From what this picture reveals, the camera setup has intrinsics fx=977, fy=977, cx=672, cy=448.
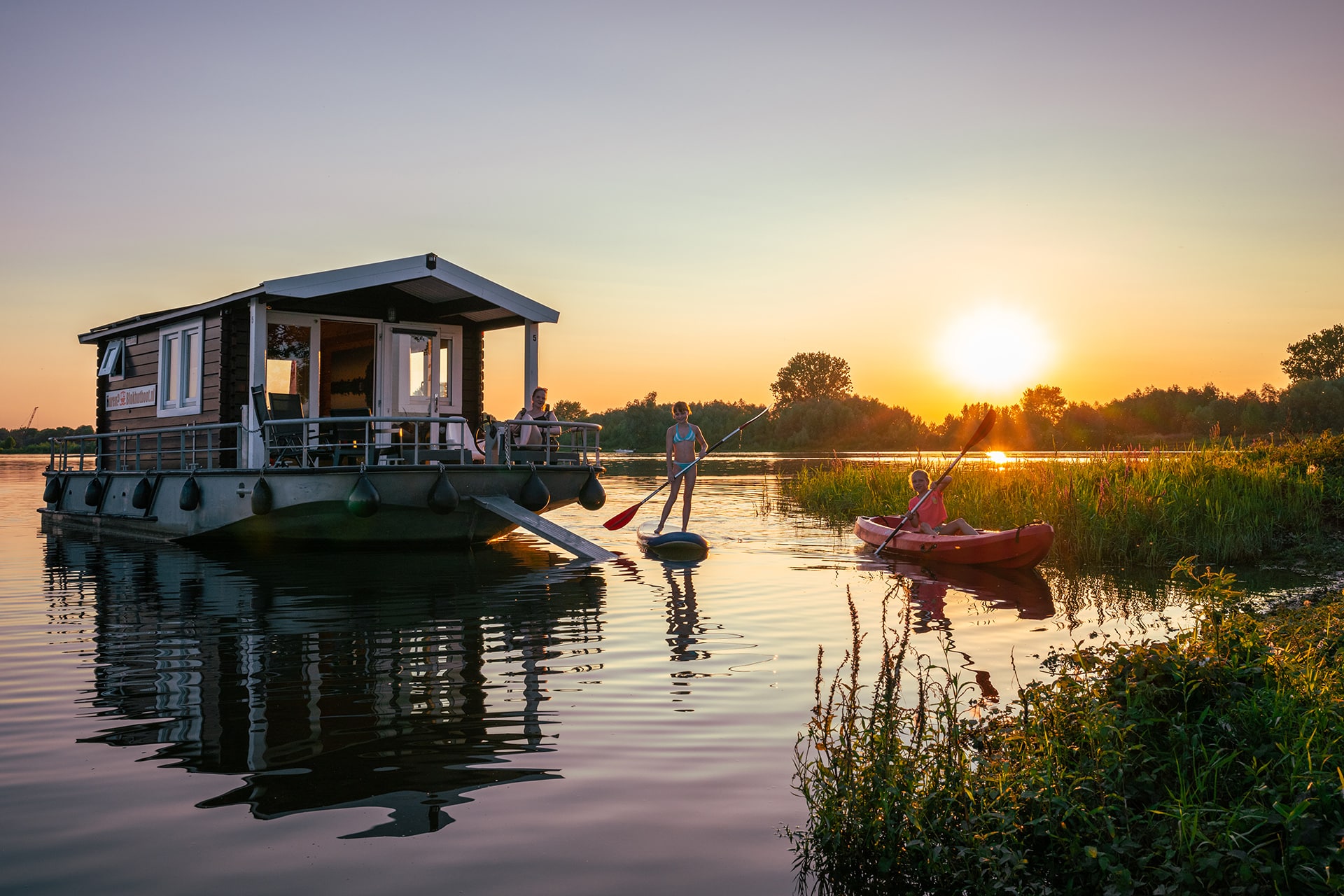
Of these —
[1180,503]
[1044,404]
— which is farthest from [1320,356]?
[1180,503]

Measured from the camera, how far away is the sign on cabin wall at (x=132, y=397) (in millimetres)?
18469

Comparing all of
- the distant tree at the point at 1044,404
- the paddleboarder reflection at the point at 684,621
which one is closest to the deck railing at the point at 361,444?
the paddleboarder reflection at the point at 684,621

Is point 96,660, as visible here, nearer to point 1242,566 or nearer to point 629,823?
point 629,823

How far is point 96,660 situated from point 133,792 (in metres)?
3.67

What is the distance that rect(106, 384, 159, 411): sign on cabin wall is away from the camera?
18469 millimetres

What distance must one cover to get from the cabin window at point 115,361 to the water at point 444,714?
25.8ft

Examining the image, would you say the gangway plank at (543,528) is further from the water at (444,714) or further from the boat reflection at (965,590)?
the boat reflection at (965,590)

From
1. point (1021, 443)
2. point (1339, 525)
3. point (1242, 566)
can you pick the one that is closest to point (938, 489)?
point (1242, 566)

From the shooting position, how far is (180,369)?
56.3ft

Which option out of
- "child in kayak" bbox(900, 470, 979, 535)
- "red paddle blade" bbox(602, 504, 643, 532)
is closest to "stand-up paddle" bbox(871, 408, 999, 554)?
"child in kayak" bbox(900, 470, 979, 535)

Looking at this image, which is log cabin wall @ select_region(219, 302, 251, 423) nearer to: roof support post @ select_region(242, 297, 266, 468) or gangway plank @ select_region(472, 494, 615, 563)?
roof support post @ select_region(242, 297, 266, 468)

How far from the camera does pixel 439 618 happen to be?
31.1 feet

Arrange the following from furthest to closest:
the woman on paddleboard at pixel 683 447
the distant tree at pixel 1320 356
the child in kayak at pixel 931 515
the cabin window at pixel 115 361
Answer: the distant tree at pixel 1320 356 → the cabin window at pixel 115 361 → the woman on paddleboard at pixel 683 447 → the child in kayak at pixel 931 515

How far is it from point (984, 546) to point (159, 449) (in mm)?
13493
